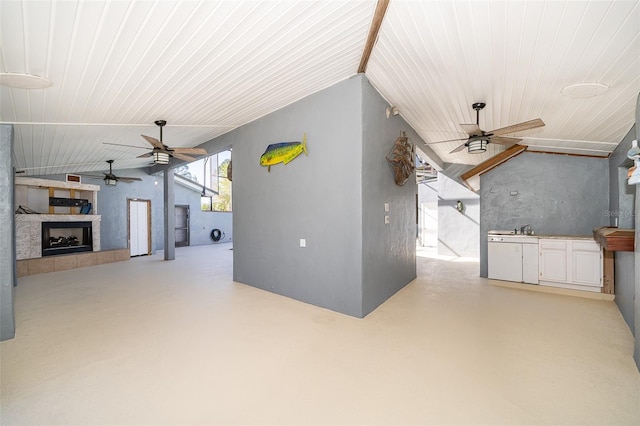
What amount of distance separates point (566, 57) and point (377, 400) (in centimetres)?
330

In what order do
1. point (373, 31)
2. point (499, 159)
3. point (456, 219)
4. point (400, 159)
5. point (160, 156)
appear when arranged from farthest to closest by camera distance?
1. point (456, 219)
2. point (499, 159)
3. point (160, 156)
4. point (400, 159)
5. point (373, 31)

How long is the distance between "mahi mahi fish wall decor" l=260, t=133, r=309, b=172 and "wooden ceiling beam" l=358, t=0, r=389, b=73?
137cm

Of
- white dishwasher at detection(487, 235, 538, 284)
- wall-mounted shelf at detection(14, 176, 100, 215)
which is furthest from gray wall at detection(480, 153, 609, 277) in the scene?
wall-mounted shelf at detection(14, 176, 100, 215)

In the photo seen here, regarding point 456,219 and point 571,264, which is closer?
point 571,264

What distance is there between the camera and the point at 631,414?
194 centimetres

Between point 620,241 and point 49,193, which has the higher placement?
point 49,193

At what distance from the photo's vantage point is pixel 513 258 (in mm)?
5535

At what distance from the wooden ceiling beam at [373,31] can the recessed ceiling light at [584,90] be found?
2.12m

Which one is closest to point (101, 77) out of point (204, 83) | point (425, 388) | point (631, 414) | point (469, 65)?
point (204, 83)

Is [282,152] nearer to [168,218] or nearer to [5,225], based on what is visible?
[5,225]

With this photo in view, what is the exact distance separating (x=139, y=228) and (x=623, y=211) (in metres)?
12.4

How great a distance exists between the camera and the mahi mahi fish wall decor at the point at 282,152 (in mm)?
4444

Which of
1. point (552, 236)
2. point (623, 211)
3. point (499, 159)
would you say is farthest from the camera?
point (499, 159)

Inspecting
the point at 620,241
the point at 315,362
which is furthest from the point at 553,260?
the point at 315,362
